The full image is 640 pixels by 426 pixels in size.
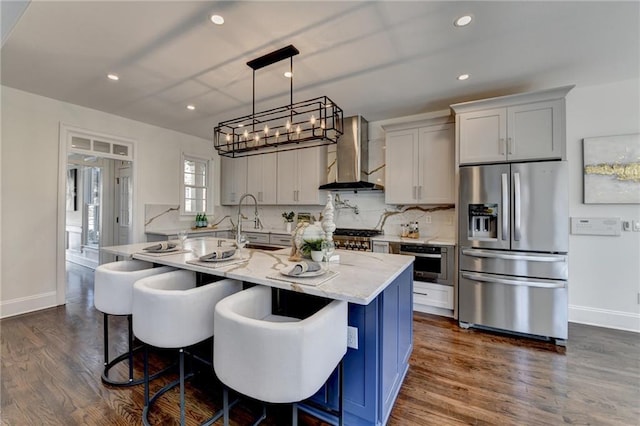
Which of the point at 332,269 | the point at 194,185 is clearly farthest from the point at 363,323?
the point at 194,185

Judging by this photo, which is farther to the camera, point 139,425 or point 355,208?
point 355,208

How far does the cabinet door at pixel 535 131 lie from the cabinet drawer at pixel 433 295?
5.48ft

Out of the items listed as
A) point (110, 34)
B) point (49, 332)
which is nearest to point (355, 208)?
point (110, 34)

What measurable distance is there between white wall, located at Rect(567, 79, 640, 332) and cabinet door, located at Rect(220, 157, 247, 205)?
5014 mm

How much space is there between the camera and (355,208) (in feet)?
15.1

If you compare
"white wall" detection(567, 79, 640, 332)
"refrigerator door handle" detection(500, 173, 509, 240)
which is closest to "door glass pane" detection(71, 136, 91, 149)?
"refrigerator door handle" detection(500, 173, 509, 240)

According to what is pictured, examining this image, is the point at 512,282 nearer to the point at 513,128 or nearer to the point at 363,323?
the point at 513,128

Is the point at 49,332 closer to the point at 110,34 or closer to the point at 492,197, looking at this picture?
the point at 110,34

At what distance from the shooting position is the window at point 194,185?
5.30 m

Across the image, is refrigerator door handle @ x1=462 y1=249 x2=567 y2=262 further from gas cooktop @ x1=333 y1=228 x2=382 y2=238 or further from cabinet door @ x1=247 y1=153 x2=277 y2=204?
cabinet door @ x1=247 y1=153 x2=277 y2=204

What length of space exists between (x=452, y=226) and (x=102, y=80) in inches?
182

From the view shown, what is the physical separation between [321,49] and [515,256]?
280 cm

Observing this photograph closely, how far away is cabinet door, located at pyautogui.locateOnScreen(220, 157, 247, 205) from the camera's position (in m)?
5.56

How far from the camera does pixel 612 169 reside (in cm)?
302
